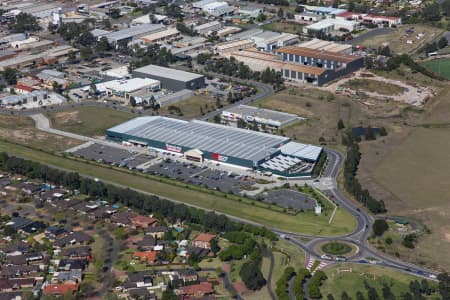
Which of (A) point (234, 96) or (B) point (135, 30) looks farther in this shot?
(B) point (135, 30)

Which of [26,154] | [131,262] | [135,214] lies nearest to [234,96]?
[26,154]

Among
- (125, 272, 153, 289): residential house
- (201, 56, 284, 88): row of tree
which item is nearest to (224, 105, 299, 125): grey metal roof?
(201, 56, 284, 88): row of tree

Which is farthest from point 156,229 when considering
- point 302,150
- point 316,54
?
point 316,54

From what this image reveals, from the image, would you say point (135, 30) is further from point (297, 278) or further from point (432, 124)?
point (297, 278)

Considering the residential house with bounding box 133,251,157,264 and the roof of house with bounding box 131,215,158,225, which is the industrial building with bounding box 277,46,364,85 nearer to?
the roof of house with bounding box 131,215,158,225

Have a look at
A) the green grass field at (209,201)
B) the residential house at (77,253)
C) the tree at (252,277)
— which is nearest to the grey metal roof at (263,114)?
the green grass field at (209,201)

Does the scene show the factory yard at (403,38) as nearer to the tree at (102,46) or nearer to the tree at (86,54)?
the tree at (102,46)
